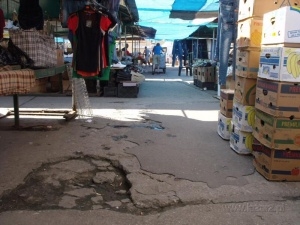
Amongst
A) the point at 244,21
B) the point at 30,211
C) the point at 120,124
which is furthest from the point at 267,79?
the point at 120,124

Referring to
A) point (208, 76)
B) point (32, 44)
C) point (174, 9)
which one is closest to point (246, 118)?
point (32, 44)

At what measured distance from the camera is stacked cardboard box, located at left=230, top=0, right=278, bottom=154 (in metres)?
4.36

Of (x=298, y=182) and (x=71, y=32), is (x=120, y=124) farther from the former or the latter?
(x=298, y=182)

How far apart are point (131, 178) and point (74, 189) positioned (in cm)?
65

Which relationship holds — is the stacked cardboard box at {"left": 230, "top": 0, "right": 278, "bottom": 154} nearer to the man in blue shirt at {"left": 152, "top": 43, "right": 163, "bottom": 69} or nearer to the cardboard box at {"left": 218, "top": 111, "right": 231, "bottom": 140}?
the cardboard box at {"left": 218, "top": 111, "right": 231, "bottom": 140}

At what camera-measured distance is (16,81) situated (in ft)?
14.0

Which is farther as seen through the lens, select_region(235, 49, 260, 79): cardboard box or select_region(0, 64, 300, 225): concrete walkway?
select_region(235, 49, 260, 79): cardboard box

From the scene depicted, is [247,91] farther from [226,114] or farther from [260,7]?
[260,7]

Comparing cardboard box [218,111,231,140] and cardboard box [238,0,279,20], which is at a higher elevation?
cardboard box [238,0,279,20]

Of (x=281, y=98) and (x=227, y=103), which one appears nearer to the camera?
(x=281, y=98)

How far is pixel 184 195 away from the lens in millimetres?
3326

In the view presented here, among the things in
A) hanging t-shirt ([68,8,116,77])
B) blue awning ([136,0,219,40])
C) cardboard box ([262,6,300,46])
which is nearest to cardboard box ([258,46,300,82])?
cardboard box ([262,6,300,46])

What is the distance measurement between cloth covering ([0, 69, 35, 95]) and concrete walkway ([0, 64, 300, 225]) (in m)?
0.91

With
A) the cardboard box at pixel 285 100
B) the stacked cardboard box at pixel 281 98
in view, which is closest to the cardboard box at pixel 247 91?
the stacked cardboard box at pixel 281 98
